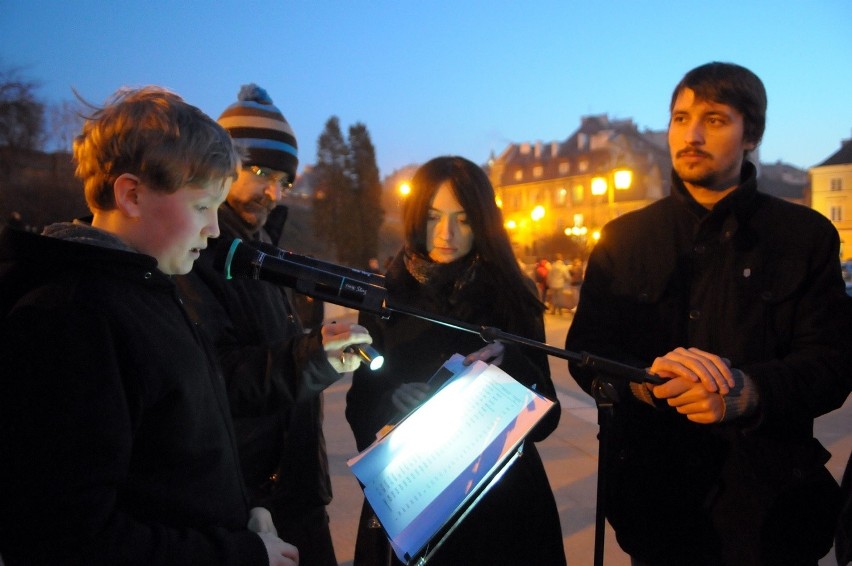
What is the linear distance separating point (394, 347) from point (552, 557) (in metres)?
0.84

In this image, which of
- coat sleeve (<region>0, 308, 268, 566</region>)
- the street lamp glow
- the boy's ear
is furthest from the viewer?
the street lamp glow

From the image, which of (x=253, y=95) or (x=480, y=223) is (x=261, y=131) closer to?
(x=253, y=95)

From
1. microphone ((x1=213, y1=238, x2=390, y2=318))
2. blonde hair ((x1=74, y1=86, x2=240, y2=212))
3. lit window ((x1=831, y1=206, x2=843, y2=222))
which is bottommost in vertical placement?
microphone ((x1=213, y1=238, x2=390, y2=318))

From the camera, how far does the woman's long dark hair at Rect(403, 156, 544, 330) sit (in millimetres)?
2061

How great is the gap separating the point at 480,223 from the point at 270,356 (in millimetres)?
908

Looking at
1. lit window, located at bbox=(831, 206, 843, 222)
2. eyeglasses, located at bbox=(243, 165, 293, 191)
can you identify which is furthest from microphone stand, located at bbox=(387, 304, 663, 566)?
lit window, located at bbox=(831, 206, 843, 222)

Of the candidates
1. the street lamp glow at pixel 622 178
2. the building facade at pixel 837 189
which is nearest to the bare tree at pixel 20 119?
the street lamp glow at pixel 622 178

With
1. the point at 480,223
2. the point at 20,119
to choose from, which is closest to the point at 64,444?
the point at 480,223

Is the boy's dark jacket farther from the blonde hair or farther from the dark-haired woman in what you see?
the dark-haired woman

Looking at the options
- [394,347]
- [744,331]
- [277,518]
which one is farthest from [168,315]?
[744,331]

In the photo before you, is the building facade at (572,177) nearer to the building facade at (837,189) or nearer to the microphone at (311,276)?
the building facade at (837,189)

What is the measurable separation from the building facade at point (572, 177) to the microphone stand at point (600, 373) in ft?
132

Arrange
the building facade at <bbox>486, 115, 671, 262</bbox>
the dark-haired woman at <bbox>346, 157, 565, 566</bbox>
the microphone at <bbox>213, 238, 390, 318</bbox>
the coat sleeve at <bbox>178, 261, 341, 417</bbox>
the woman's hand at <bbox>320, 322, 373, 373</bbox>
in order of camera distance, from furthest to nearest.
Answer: the building facade at <bbox>486, 115, 671, 262</bbox>, the dark-haired woman at <bbox>346, 157, 565, 566</bbox>, the coat sleeve at <bbox>178, 261, 341, 417</bbox>, the woman's hand at <bbox>320, 322, 373, 373</bbox>, the microphone at <bbox>213, 238, 390, 318</bbox>

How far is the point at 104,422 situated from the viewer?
0.91 m
